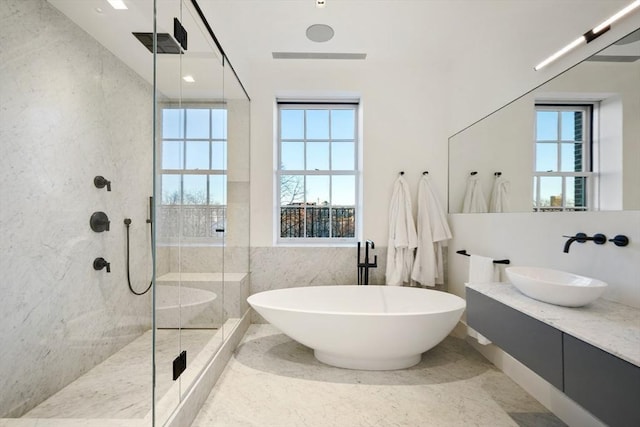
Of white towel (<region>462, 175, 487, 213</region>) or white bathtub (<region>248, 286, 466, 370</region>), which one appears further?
white towel (<region>462, 175, 487, 213</region>)

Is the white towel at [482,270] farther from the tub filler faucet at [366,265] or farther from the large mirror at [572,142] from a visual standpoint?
the tub filler faucet at [366,265]

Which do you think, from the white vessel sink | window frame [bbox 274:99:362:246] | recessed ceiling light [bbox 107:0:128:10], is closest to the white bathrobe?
window frame [bbox 274:99:362:246]

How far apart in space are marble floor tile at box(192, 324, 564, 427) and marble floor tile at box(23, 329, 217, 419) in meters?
0.38

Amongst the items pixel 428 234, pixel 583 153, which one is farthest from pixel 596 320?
pixel 428 234

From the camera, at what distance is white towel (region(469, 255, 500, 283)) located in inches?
101

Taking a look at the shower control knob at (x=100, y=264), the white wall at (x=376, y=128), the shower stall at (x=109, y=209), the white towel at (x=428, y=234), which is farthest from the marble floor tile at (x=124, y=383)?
the white towel at (x=428, y=234)

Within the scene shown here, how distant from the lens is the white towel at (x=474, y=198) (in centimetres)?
283

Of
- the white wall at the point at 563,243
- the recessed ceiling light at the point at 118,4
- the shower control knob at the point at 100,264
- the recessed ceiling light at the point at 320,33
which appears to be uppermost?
the recessed ceiling light at the point at 320,33

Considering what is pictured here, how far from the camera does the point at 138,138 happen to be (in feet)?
7.47

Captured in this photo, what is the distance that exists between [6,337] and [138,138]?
1341 mm

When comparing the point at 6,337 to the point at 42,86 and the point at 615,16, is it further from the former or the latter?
the point at 615,16

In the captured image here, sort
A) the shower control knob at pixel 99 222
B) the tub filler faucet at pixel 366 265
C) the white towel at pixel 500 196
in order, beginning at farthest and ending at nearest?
the tub filler faucet at pixel 366 265 < the white towel at pixel 500 196 < the shower control knob at pixel 99 222

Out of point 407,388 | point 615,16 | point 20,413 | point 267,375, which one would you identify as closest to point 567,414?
point 407,388

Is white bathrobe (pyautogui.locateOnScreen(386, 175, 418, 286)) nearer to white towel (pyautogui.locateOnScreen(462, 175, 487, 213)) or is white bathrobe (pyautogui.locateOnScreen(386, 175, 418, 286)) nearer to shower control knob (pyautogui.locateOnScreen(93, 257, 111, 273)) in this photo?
white towel (pyautogui.locateOnScreen(462, 175, 487, 213))
